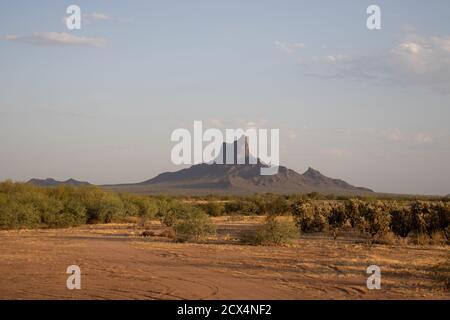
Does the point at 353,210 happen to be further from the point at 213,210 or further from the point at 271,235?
the point at 213,210

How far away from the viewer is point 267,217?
35188mm

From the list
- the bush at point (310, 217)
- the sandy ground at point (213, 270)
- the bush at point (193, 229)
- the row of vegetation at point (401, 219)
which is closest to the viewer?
the sandy ground at point (213, 270)

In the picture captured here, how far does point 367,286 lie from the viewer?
1546 cm

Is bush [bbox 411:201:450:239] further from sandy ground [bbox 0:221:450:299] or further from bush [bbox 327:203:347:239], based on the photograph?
bush [bbox 327:203:347:239]

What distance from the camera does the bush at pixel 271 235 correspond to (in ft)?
89.4

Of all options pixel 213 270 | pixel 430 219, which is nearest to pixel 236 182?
pixel 430 219

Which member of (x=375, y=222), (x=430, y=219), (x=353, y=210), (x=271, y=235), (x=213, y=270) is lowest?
(x=213, y=270)

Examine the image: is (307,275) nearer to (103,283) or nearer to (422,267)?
(422,267)

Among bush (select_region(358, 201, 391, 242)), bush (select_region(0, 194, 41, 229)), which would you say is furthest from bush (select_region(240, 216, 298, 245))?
bush (select_region(0, 194, 41, 229))

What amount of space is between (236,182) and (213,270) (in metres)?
109

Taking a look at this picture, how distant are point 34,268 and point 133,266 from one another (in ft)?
10.1

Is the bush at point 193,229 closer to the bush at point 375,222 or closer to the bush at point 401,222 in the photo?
the bush at point 375,222

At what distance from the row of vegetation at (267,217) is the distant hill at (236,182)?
69.3 meters

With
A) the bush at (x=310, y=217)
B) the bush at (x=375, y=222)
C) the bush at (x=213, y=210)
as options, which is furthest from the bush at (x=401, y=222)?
the bush at (x=213, y=210)
